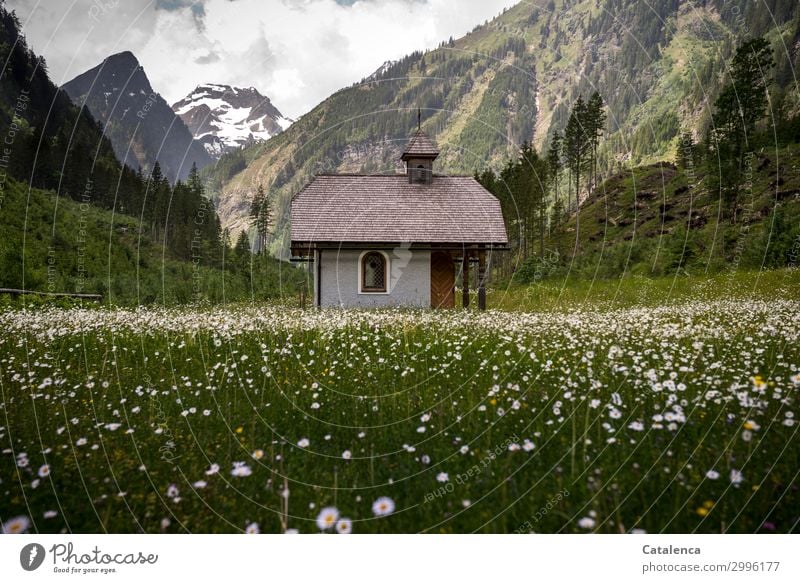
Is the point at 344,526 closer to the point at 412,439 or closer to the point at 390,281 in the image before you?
the point at 412,439

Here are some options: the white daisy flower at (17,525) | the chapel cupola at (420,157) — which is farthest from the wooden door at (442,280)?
the white daisy flower at (17,525)

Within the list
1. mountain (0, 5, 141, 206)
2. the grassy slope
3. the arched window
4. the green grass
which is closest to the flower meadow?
the green grass

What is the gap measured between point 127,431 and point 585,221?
66.3 m

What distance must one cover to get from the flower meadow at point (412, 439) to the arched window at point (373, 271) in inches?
478

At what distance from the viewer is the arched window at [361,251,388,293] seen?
1845cm

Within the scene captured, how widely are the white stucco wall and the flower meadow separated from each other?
11759mm

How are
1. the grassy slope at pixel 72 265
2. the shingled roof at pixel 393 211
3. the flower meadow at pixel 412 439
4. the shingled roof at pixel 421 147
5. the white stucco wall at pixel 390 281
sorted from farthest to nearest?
the shingled roof at pixel 421 147 → the white stucco wall at pixel 390 281 → the shingled roof at pixel 393 211 → the grassy slope at pixel 72 265 → the flower meadow at pixel 412 439

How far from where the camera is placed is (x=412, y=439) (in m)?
3.55

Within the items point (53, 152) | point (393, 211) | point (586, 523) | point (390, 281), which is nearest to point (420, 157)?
point (393, 211)

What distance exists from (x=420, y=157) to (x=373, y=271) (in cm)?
651

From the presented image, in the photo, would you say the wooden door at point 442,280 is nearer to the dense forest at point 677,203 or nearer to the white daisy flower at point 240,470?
the dense forest at point 677,203

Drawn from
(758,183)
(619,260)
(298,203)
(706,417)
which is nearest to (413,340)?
(706,417)

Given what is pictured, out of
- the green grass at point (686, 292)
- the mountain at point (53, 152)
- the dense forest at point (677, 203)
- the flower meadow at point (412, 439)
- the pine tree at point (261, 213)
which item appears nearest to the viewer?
the flower meadow at point (412, 439)

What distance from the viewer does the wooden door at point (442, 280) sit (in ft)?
63.0
